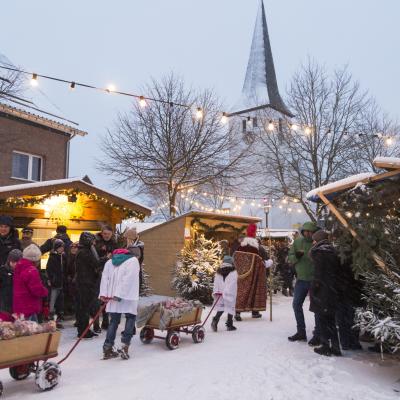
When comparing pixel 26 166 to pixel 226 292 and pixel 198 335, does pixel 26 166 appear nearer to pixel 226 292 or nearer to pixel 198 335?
pixel 226 292

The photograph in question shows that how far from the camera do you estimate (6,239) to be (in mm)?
6770

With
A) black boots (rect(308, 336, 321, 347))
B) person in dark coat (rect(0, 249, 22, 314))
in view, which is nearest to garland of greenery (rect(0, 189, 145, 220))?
person in dark coat (rect(0, 249, 22, 314))

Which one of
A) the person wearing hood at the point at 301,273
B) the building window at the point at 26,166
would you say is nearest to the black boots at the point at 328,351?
the person wearing hood at the point at 301,273

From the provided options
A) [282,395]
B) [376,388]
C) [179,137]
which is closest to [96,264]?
[282,395]

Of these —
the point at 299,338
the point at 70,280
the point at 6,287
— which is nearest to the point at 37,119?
the point at 70,280

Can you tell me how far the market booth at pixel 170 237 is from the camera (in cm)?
1258

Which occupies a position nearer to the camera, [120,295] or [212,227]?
[120,295]

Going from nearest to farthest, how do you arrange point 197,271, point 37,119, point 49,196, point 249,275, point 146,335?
point 146,335 < point 49,196 < point 249,275 < point 197,271 < point 37,119

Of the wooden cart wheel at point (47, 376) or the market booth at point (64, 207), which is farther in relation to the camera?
the market booth at point (64, 207)

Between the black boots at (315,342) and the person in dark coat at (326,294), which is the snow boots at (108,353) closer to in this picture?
the person in dark coat at (326,294)

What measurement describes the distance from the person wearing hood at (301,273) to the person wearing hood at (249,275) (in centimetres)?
188

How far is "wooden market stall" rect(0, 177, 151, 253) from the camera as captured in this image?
8641 millimetres

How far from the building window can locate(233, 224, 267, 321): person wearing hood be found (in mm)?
11993

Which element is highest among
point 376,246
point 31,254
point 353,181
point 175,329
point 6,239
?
point 353,181
